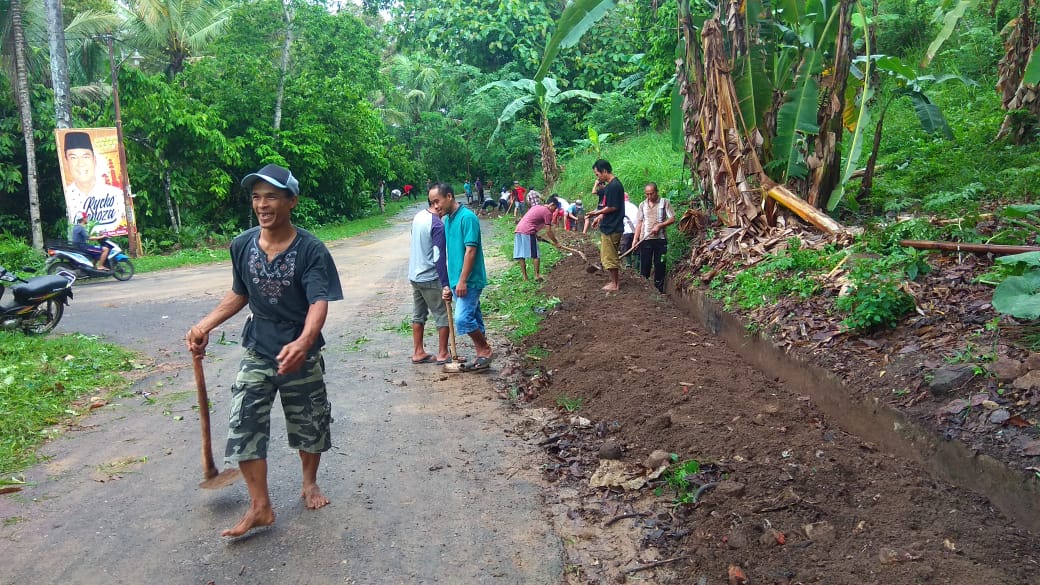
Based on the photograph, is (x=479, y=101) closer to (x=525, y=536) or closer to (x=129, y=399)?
(x=129, y=399)

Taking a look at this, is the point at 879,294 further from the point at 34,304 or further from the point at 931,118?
the point at 34,304

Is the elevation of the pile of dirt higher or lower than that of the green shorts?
lower

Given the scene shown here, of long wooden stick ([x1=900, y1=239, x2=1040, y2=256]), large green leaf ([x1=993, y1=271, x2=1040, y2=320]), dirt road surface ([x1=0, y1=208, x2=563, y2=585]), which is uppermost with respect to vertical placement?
long wooden stick ([x1=900, y1=239, x2=1040, y2=256])

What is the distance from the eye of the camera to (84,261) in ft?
47.5

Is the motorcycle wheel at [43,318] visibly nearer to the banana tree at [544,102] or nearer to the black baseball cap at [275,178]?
the black baseball cap at [275,178]

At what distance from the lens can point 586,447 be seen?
5.11m

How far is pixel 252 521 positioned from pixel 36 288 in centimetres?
680

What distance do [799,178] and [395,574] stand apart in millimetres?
6773

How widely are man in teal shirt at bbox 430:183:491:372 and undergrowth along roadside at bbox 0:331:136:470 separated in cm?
316

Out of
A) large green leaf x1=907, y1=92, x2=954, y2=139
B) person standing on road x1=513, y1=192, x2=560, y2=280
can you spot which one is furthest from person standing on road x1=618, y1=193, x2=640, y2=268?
large green leaf x1=907, y1=92, x2=954, y2=139

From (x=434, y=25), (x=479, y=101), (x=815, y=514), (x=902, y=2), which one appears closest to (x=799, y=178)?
(x=815, y=514)

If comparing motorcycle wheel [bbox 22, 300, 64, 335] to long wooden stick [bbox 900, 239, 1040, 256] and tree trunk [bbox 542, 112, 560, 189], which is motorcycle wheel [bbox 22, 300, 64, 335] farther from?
tree trunk [bbox 542, 112, 560, 189]

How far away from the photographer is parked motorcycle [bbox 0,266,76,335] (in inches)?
345

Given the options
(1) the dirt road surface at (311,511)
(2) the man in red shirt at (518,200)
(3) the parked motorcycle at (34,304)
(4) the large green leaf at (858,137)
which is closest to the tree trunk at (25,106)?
(3) the parked motorcycle at (34,304)
